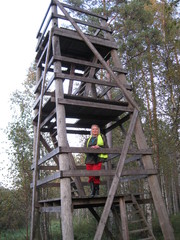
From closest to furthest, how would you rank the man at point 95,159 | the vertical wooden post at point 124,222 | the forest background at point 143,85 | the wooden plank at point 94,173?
the wooden plank at point 94,173 < the vertical wooden post at point 124,222 < the man at point 95,159 < the forest background at point 143,85

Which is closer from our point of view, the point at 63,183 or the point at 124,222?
the point at 63,183

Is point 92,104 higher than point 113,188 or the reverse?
higher

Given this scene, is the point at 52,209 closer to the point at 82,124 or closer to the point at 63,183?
the point at 63,183

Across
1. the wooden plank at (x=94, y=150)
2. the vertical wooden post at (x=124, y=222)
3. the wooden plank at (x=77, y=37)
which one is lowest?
the vertical wooden post at (x=124, y=222)

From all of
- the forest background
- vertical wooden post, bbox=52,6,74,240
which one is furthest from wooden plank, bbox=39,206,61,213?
the forest background

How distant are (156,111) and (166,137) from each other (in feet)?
4.98

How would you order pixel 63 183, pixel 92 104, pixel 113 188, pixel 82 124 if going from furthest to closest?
pixel 82 124, pixel 92 104, pixel 113 188, pixel 63 183

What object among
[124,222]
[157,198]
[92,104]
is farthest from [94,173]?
[157,198]

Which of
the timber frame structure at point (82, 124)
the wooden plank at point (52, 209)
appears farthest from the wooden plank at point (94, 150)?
the wooden plank at point (52, 209)

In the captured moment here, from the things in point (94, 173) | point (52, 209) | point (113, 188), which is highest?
point (94, 173)

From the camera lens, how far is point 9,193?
38.7ft

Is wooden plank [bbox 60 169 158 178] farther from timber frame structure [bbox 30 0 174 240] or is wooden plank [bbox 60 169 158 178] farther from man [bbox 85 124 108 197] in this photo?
man [bbox 85 124 108 197]

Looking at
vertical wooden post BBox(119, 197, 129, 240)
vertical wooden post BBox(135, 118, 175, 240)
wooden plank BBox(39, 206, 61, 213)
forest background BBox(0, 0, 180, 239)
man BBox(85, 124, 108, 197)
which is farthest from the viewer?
forest background BBox(0, 0, 180, 239)

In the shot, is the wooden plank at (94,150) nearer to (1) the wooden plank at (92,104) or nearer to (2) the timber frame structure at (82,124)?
(2) the timber frame structure at (82,124)
